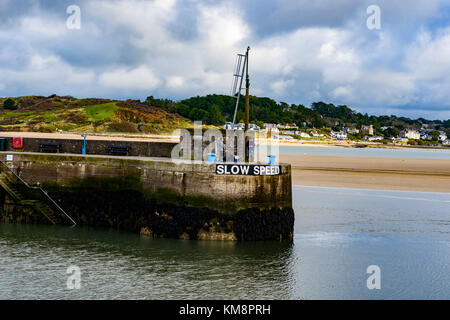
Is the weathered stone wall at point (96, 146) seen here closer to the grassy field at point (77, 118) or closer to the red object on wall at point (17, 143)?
the red object on wall at point (17, 143)

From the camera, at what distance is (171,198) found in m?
20.2

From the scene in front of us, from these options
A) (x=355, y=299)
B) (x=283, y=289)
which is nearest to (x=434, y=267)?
(x=355, y=299)

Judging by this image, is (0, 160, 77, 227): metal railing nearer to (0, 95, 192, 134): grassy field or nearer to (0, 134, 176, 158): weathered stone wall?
(0, 134, 176, 158): weathered stone wall

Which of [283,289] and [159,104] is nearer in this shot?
[283,289]

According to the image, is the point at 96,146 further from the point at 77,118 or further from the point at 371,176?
the point at 77,118

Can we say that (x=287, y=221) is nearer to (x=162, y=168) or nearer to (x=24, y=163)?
(x=162, y=168)

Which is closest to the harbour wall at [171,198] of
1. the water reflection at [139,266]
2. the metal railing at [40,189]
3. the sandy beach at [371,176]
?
the metal railing at [40,189]

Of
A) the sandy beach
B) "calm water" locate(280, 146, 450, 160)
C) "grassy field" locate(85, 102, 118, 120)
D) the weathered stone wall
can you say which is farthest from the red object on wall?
"grassy field" locate(85, 102, 118, 120)

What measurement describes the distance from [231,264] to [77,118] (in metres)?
112

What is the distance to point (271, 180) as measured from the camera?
20.1m

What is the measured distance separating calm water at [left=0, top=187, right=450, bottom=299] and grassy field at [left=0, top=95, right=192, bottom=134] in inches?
3041
